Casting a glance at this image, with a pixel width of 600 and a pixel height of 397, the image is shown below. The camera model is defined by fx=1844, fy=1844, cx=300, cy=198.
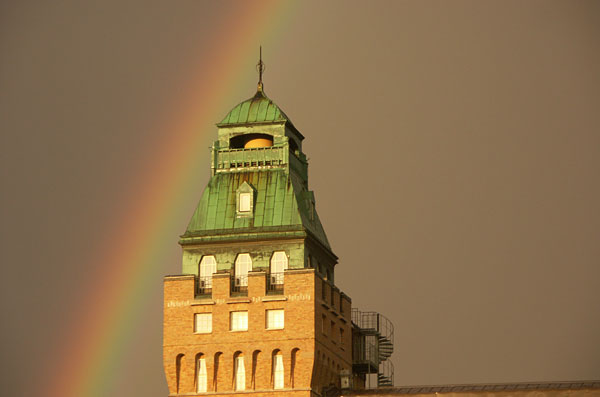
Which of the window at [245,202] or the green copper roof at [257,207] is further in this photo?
the window at [245,202]

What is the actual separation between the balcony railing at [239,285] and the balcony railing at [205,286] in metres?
1.69

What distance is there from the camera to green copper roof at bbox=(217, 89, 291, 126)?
448ft

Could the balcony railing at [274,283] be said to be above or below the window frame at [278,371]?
above

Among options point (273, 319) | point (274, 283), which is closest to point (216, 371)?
point (273, 319)

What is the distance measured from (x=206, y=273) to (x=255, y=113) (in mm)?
13053

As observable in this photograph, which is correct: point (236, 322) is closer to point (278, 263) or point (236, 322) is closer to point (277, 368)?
point (277, 368)

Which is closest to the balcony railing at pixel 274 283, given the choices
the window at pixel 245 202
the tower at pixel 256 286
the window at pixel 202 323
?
the tower at pixel 256 286

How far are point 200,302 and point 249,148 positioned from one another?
1289cm

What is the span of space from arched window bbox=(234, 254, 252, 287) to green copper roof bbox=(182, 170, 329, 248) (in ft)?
6.11

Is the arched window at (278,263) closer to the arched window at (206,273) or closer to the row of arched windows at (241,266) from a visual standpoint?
the row of arched windows at (241,266)

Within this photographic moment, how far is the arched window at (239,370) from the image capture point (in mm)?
129375

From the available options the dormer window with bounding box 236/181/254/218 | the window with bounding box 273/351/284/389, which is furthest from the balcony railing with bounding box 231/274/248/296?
the window with bounding box 273/351/284/389

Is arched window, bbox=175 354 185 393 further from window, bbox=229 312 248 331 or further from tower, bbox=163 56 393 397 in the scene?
window, bbox=229 312 248 331
